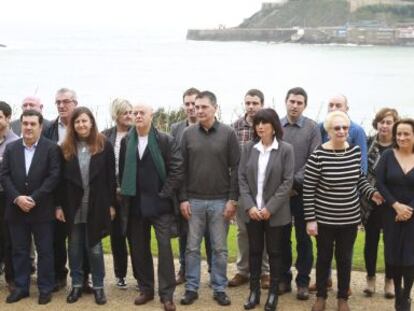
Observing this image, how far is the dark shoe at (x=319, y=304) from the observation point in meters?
6.22

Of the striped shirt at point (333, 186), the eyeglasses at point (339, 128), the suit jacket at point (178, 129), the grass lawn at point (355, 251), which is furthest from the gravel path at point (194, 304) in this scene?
the eyeglasses at point (339, 128)

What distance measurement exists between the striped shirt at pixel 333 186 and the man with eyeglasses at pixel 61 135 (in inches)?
92.3

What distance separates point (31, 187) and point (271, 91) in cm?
3748

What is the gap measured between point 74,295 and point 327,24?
139 meters

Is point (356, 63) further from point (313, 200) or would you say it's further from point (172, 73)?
point (313, 200)

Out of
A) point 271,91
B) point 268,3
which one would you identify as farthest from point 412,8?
point 271,91

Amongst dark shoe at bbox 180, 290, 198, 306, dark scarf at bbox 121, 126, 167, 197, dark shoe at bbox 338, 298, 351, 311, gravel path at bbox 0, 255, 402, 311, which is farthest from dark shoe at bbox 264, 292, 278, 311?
dark scarf at bbox 121, 126, 167, 197

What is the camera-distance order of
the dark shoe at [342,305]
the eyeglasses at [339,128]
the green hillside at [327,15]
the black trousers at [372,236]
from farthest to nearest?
the green hillside at [327,15]
the black trousers at [372,236]
the dark shoe at [342,305]
the eyeglasses at [339,128]

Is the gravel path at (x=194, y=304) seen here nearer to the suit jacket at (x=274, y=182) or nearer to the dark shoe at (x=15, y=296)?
the dark shoe at (x=15, y=296)

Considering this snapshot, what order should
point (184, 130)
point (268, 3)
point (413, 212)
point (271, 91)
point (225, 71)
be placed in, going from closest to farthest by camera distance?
1. point (413, 212)
2. point (184, 130)
3. point (271, 91)
4. point (225, 71)
5. point (268, 3)

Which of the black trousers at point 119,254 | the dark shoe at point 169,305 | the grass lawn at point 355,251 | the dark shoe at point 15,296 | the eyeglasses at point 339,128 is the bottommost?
the grass lawn at point 355,251

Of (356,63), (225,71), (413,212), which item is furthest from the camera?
(356,63)

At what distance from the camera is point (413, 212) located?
5949 millimetres

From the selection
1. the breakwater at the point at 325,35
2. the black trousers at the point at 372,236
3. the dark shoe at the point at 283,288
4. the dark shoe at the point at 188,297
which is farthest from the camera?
the breakwater at the point at 325,35
